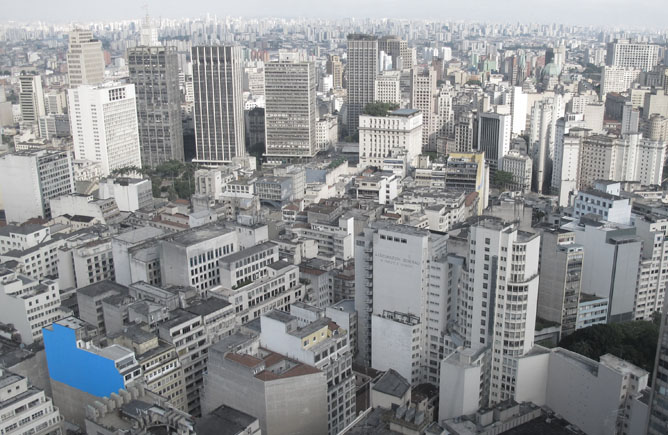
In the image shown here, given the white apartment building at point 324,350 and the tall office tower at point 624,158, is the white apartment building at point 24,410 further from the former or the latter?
the tall office tower at point 624,158

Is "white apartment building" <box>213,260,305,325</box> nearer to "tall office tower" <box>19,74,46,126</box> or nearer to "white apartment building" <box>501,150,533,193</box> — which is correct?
"white apartment building" <box>501,150,533,193</box>

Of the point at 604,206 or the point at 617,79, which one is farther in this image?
the point at 617,79

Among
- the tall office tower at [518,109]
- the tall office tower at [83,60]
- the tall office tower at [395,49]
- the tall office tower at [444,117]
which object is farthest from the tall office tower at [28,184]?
the tall office tower at [395,49]

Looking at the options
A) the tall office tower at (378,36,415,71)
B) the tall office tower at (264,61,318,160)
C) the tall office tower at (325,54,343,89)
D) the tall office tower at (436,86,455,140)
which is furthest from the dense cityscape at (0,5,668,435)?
the tall office tower at (325,54,343,89)

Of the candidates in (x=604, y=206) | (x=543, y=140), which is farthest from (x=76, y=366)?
(x=543, y=140)

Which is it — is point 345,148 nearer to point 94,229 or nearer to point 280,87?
point 280,87

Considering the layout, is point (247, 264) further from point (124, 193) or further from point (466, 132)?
point (466, 132)
